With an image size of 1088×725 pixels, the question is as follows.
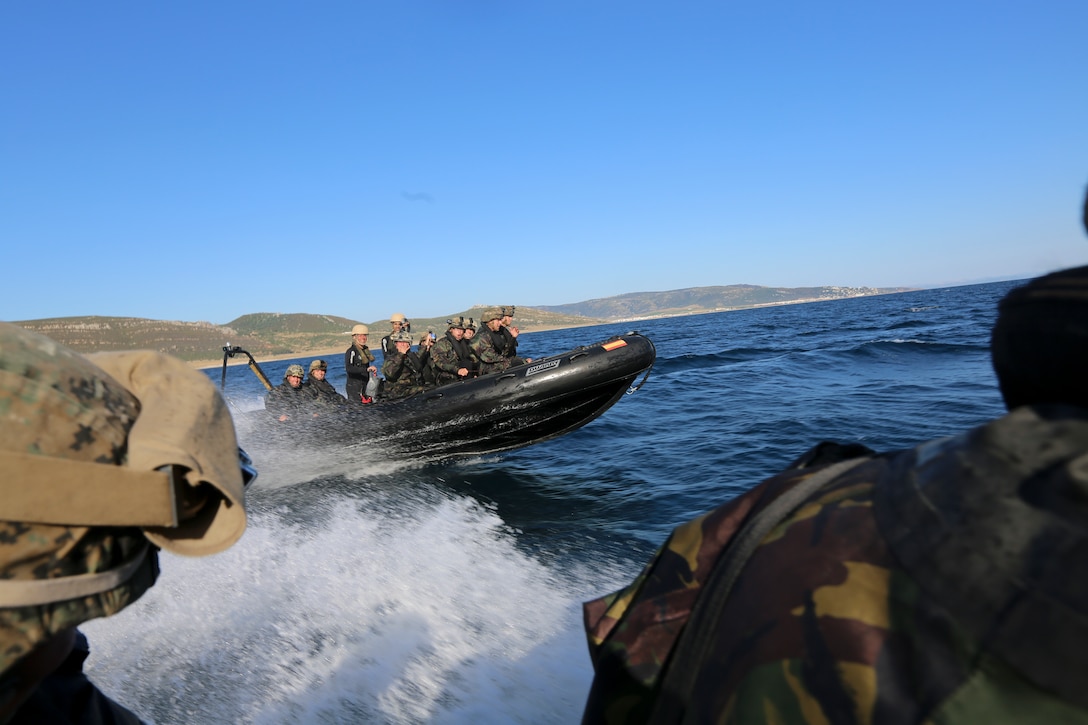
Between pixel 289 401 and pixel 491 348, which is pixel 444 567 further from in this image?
pixel 289 401

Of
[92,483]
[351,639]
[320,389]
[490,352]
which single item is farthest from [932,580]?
[320,389]

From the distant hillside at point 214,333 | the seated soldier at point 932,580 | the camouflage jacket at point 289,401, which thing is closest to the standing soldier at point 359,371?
the camouflage jacket at point 289,401

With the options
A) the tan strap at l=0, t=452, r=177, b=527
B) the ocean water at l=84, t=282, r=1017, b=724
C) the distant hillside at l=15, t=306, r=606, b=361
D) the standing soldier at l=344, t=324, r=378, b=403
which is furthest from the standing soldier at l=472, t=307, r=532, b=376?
the distant hillside at l=15, t=306, r=606, b=361

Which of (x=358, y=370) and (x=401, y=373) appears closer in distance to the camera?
(x=401, y=373)

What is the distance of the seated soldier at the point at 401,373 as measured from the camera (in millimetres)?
10211

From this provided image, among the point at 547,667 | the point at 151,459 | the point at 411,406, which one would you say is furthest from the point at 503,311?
the point at 151,459

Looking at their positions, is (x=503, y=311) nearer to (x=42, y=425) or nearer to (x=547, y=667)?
(x=547, y=667)

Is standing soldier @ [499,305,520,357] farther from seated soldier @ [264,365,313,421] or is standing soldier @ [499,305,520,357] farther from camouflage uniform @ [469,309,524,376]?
seated soldier @ [264,365,313,421]

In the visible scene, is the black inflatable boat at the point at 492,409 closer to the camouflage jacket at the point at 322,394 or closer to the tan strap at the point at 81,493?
the camouflage jacket at the point at 322,394

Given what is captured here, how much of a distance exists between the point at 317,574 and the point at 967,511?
464cm

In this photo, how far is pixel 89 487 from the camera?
2.71ft

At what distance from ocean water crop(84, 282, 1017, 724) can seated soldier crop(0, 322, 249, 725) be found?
7.20ft

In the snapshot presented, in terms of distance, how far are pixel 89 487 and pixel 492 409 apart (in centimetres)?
829

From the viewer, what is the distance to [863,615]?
0.73m
